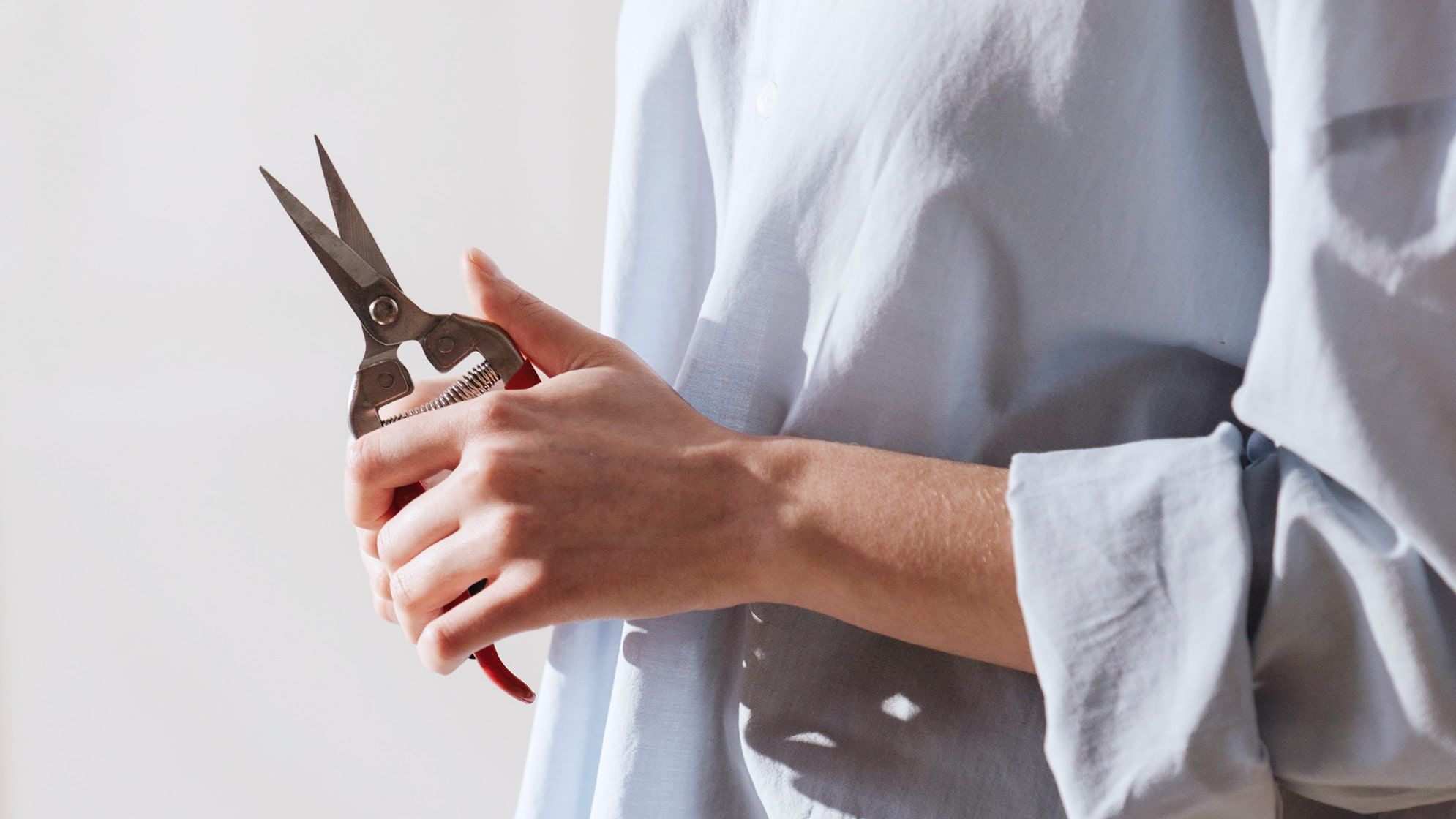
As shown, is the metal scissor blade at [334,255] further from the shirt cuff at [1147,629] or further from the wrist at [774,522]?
the shirt cuff at [1147,629]

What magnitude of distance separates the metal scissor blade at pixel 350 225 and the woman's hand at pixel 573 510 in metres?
0.12

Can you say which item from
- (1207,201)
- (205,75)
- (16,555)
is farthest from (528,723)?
(1207,201)

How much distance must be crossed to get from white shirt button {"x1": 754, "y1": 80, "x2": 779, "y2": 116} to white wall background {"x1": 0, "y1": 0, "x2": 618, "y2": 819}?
0.46 meters

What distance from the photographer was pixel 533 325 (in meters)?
0.53

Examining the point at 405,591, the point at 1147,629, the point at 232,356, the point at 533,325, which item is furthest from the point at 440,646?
the point at 232,356

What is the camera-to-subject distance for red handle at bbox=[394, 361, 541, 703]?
0.54 meters

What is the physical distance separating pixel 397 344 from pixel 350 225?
2.9 inches

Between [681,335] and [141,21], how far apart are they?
27.4 inches

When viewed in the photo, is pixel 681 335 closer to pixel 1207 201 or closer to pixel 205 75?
pixel 1207 201

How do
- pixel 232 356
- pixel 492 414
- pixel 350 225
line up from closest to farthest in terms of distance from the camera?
pixel 492 414, pixel 350 225, pixel 232 356

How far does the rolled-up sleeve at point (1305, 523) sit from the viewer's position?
346 mm

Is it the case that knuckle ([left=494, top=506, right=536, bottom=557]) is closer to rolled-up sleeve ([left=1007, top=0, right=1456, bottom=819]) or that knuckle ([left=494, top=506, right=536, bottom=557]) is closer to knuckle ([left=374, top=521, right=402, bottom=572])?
knuckle ([left=374, top=521, right=402, bottom=572])

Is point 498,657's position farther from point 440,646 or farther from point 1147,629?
point 1147,629

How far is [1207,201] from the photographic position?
0.45 metres
